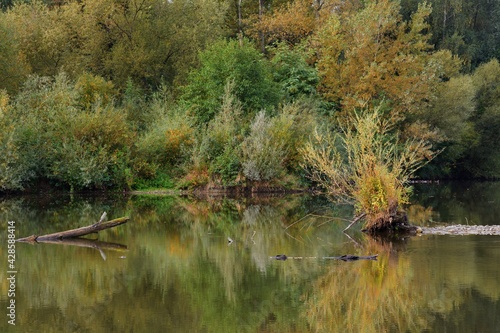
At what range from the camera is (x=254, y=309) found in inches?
479

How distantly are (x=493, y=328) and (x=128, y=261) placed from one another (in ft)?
26.5

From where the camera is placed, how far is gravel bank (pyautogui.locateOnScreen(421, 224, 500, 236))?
68.3 ft

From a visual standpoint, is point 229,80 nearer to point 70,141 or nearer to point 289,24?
point 70,141

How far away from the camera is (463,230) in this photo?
21297 mm

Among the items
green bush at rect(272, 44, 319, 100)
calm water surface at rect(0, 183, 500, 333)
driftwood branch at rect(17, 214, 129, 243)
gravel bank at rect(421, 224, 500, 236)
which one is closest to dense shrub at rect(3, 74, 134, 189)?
calm water surface at rect(0, 183, 500, 333)

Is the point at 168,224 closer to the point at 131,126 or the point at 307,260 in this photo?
the point at 307,260

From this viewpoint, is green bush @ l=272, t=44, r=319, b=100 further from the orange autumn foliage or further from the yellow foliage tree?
the orange autumn foliage

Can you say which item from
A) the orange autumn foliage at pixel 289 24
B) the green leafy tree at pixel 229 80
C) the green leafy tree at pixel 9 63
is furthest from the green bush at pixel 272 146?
the green leafy tree at pixel 9 63

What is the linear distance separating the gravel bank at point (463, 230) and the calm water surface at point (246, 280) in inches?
36.1

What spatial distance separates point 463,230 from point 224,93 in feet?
67.3

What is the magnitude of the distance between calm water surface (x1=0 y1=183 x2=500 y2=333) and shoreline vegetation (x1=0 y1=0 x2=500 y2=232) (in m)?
10.8

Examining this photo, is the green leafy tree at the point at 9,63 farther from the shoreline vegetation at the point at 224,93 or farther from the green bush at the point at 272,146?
the green bush at the point at 272,146

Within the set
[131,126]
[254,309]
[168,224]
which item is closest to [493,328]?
[254,309]

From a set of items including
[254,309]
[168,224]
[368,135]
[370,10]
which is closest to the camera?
[254,309]
